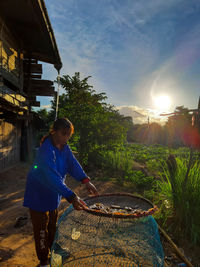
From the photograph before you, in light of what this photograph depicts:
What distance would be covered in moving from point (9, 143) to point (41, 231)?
7.18 m

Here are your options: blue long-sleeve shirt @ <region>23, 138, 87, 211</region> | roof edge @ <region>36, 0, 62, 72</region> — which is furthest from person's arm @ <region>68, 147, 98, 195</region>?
roof edge @ <region>36, 0, 62, 72</region>

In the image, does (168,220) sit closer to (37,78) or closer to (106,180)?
(106,180)

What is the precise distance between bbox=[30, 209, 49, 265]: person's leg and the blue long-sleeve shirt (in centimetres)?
10

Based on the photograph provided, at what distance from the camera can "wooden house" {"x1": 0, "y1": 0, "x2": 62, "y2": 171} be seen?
552cm

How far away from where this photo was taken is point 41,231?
2.17 metres

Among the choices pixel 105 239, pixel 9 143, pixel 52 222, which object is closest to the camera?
pixel 52 222

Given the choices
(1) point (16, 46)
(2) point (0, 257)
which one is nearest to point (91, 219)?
(2) point (0, 257)

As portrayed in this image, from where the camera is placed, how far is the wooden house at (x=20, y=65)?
18.1 feet

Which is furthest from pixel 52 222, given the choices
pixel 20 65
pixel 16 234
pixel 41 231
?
pixel 20 65

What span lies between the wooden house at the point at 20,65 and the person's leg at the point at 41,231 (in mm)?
3688

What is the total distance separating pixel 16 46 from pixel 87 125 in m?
4.47

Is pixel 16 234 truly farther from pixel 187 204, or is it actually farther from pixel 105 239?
pixel 187 204

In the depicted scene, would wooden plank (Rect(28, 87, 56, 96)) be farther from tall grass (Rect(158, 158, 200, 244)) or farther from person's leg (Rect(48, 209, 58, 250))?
person's leg (Rect(48, 209, 58, 250))

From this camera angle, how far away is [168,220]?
3699 millimetres
